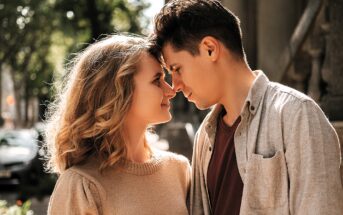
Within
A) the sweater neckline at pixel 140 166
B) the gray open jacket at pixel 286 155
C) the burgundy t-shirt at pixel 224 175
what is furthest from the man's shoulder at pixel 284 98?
the sweater neckline at pixel 140 166

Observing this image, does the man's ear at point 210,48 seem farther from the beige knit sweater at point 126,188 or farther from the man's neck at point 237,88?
the beige knit sweater at point 126,188

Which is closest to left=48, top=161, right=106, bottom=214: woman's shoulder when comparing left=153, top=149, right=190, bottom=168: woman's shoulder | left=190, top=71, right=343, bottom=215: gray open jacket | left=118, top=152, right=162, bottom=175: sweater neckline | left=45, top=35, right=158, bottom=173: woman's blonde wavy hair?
left=45, top=35, right=158, bottom=173: woman's blonde wavy hair

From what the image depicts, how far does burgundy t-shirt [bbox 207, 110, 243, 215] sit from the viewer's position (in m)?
3.23

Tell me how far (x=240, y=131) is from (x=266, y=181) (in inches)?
13.4

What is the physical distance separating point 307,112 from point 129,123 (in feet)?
4.17

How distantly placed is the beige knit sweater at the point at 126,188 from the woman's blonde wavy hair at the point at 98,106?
3.6 inches

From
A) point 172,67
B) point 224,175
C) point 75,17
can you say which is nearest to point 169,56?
point 172,67

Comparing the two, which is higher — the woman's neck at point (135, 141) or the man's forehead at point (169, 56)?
the man's forehead at point (169, 56)

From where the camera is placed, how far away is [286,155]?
2.92 m

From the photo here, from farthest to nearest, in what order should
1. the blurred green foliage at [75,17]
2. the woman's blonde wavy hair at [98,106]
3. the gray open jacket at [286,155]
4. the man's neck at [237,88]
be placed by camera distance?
the blurred green foliage at [75,17]
the woman's blonde wavy hair at [98,106]
the man's neck at [237,88]
the gray open jacket at [286,155]

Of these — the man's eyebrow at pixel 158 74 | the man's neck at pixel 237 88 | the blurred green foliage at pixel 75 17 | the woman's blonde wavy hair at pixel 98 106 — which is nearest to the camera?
the man's neck at pixel 237 88

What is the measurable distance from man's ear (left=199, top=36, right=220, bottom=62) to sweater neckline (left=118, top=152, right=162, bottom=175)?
32.4 inches

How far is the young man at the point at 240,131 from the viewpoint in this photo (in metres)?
2.84

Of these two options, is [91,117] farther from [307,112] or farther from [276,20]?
[276,20]
